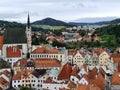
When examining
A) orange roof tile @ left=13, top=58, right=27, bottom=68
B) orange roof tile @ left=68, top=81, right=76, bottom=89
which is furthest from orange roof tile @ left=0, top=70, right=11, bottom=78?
orange roof tile @ left=68, top=81, right=76, bottom=89

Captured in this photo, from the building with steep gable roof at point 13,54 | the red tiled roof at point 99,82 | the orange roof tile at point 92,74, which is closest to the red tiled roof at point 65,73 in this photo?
the orange roof tile at point 92,74

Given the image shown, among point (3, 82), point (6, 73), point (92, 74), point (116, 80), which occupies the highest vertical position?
point (116, 80)

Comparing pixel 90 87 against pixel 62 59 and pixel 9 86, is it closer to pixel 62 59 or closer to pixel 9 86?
pixel 9 86

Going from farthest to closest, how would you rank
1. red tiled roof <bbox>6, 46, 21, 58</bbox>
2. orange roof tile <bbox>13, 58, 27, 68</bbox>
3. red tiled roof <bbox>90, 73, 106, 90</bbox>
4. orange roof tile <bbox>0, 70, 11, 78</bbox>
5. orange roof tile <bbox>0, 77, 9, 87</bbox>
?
red tiled roof <bbox>6, 46, 21, 58</bbox> < orange roof tile <bbox>13, 58, 27, 68</bbox> < orange roof tile <bbox>0, 70, 11, 78</bbox> < orange roof tile <bbox>0, 77, 9, 87</bbox> < red tiled roof <bbox>90, 73, 106, 90</bbox>

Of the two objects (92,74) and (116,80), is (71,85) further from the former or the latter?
(92,74)

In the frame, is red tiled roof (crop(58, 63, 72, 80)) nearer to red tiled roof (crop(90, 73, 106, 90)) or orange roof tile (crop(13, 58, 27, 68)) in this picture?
red tiled roof (crop(90, 73, 106, 90))

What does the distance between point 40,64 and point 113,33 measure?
58.0m

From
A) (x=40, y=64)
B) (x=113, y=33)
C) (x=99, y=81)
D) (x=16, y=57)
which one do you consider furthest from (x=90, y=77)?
(x=113, y=33)

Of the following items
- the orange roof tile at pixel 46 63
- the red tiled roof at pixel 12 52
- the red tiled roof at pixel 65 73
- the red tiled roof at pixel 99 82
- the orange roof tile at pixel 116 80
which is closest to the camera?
the red tiled roof at pixel 99 82

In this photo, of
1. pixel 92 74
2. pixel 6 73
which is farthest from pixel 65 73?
pixel 6 73

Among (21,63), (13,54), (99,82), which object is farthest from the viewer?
(13,54)

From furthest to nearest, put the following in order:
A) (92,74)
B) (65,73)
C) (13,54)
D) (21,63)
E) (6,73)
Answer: (13,54)
(21,63)
(6,73)
(65,73)
(92,74)

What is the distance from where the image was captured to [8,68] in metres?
61.0

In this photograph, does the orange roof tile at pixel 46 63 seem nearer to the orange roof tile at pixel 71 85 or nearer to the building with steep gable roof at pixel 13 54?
the building with steep gable roof at pixel 13 54
